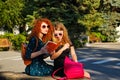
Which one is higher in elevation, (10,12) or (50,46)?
(50,46)

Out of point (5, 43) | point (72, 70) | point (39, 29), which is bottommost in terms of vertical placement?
point (5, 43)

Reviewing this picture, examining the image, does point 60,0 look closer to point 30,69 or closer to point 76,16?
point 76,16

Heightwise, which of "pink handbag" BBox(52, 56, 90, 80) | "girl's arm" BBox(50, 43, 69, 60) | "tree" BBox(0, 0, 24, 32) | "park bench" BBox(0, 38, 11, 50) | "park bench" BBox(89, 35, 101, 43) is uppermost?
"girl's arm" BBox(50, 43, 69, 60)

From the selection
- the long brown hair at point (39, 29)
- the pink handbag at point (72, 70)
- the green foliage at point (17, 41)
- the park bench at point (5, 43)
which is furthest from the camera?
the green foliage at point (17, 41)

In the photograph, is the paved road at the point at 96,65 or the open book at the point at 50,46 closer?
the open book at the point at 50,46

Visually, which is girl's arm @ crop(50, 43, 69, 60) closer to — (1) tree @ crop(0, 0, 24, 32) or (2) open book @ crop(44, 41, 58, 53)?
(2) open book @ crop(44, 41, 58, 53)

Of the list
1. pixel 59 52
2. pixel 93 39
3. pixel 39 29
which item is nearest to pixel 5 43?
pixel 93 39

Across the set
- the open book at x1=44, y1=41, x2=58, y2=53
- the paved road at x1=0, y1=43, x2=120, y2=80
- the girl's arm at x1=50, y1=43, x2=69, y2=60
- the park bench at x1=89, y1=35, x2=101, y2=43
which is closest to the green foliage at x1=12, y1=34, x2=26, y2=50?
the paved road at x1=0, y1=43, x2=120, y2=80

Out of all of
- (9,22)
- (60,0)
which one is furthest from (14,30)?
(60,0)

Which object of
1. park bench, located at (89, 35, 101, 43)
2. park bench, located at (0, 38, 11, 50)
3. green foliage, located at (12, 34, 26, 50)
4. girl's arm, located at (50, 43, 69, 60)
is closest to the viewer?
girl's arm, located at (50, 43, 69, 60)

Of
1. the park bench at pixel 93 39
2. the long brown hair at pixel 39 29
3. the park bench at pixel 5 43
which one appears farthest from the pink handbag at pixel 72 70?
the park bench at pixel 93 39

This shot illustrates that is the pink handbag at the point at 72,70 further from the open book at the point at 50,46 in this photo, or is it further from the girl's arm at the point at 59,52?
the open book at the point at 50,46

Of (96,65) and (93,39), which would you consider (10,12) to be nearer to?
(93,39)

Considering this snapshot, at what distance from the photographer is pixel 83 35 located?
35.2m
